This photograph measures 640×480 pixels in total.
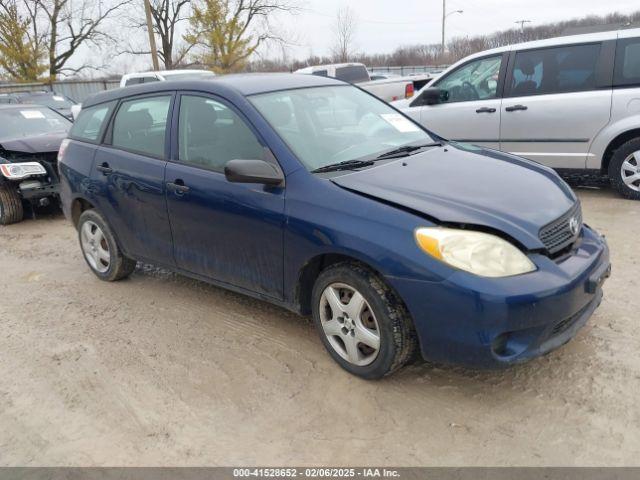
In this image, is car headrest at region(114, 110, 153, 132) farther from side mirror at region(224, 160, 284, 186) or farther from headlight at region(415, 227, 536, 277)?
headlight at region(415, 227, 536, 277)

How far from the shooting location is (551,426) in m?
2.59

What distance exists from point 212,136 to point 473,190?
5.76 feet

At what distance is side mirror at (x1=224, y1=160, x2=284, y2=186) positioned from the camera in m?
3.10

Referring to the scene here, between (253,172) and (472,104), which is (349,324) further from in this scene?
(472,104)

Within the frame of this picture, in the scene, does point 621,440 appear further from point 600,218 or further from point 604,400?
point 600,218

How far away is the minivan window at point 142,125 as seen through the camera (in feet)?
13.1

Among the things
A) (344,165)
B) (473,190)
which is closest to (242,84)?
(344,165)

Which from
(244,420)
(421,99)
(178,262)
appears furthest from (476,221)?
(421,99)

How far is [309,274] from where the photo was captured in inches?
127

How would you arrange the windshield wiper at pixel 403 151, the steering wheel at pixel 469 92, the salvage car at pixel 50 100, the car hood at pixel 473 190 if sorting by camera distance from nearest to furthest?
the car hood at pixel 473 190
the windshield wiper at pixel 403 151
the steering wheel at pixel 469 92
the salvage car at pixel 50 100

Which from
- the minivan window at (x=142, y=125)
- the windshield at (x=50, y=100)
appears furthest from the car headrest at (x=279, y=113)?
the windshield at (x=50, y=100)

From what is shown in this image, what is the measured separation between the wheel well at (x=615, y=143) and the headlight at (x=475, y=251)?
4229mm

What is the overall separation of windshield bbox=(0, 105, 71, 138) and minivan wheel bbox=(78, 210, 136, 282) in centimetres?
369

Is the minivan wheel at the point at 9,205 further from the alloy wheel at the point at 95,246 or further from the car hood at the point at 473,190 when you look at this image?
the car hood at the point at 473,190
